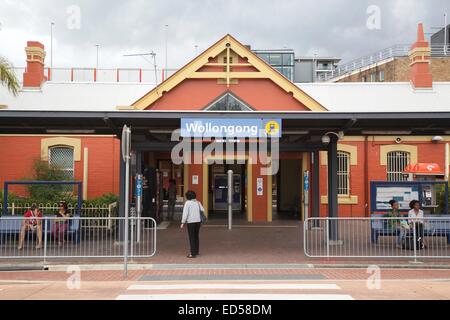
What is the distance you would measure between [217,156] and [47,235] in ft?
34.3

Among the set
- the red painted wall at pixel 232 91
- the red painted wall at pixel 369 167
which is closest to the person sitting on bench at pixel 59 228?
the red painted wall at pixel 232 91

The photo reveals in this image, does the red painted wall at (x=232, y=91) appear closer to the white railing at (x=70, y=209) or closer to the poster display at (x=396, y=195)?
the white railing at (x=70, y=209)

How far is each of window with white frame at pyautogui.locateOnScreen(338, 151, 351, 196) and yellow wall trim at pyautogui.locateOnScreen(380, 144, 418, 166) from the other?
5.06 ft

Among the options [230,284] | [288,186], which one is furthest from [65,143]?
[230,284]

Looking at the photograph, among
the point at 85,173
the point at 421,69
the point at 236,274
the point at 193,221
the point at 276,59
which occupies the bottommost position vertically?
the point at 236,274

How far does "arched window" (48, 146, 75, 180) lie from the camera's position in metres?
22.8

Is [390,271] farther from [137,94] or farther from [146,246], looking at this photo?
[137,94]

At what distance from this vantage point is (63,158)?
75.3ft

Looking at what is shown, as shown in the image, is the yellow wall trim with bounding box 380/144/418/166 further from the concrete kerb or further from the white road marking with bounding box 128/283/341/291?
the white road marking with bounding box 128/283/341/291

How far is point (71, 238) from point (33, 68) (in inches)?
549

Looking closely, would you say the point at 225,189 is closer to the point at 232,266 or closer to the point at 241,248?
the point at 241,248

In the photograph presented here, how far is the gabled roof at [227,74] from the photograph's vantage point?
19.7 m

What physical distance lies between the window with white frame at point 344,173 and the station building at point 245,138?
0.05 metres

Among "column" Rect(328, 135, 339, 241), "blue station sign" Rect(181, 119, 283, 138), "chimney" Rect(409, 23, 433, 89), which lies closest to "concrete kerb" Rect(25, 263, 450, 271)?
"column" Rect(328, 135, 339, 241)
